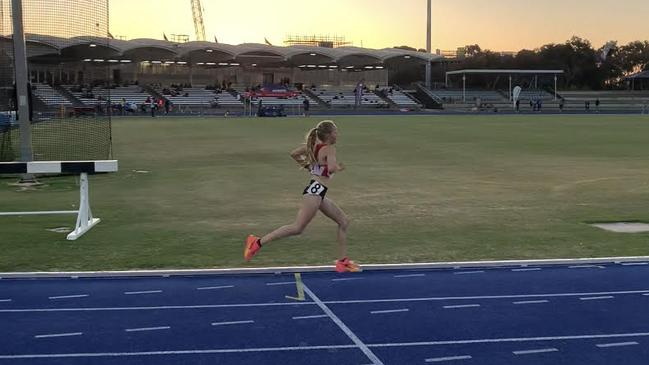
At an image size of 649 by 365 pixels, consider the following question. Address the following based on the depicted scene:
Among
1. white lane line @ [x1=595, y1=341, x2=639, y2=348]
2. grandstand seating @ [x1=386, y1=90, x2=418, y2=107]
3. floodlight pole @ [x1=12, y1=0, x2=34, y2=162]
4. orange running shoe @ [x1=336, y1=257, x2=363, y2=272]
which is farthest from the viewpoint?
grandstand seating @ [x1=386, y1=90, x2=418, y2=107]

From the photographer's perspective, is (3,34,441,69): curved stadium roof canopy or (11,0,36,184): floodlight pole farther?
(3,34,441,69): curved stadium roof canopy

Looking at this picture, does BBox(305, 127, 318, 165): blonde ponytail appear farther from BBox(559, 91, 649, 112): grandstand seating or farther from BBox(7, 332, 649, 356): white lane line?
BBox(559, 91, 649, 112): grandstand seating

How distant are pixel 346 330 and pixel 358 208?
263 inches

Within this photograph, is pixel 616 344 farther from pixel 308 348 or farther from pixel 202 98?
pixel 202 98

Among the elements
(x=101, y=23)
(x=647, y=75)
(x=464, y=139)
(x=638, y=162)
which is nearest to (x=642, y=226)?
(x=638, y=162)

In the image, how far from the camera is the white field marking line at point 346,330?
5107 millimetres

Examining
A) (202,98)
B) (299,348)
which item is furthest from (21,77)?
(202,98)

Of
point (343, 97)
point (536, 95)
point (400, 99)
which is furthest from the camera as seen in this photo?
point (536, 95)

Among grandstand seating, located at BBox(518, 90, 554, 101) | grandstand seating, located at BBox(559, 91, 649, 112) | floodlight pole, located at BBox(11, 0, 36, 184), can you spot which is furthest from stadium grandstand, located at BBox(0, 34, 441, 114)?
floodlight pole, located at BBox(11, 0, 36, 184)

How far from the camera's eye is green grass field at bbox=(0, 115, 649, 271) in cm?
863

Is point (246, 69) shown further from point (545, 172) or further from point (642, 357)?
point (642, 357)

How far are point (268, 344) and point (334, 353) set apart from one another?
0.56 m

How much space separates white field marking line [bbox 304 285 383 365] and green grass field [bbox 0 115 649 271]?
156 centimetres

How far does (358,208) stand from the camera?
40.4ft
